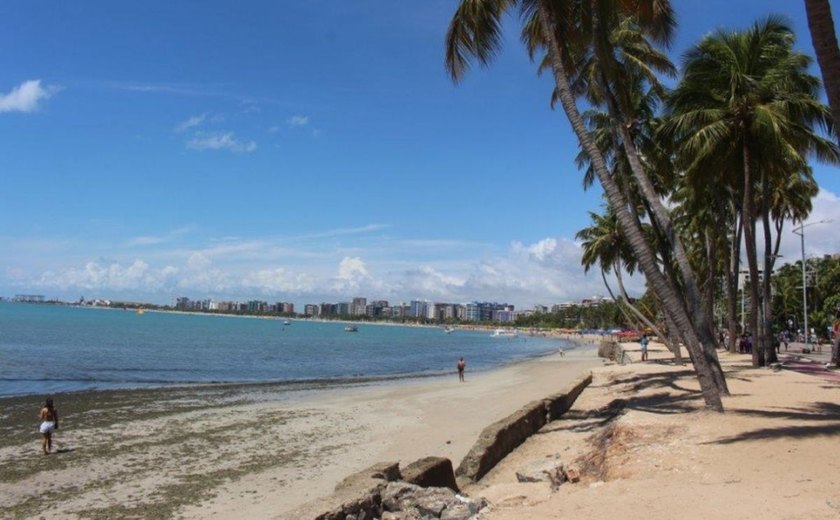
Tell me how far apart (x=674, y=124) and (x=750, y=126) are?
2255 millimetres

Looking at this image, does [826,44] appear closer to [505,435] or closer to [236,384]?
[505,435]

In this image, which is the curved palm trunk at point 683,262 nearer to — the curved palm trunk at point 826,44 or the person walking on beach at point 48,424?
the curved palm trunk at point 826,44

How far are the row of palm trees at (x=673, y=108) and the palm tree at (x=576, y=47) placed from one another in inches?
1.0

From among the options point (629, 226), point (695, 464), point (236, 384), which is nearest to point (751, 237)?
point (629, 226)

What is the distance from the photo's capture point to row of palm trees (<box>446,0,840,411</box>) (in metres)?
13.0

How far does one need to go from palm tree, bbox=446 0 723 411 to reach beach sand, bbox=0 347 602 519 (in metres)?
5.58

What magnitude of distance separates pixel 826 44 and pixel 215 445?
1509 cm

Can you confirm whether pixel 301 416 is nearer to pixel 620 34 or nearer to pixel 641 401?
pixel 641 401

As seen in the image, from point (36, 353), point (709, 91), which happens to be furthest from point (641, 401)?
point (36, 353)

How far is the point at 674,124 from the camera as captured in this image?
19328 mm

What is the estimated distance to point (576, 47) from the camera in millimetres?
15875

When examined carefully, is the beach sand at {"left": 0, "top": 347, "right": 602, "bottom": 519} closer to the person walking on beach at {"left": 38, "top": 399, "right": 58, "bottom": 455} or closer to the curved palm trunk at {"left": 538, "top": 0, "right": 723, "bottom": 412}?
the person walking on beach at {"left": 38, "top": 399, "right": 58, "bottom": 455}

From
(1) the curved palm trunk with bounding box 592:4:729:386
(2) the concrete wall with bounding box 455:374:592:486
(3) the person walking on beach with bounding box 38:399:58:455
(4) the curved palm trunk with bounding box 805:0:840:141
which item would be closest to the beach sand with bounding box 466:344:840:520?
(2) the concrete wall with bounding box 455:374:592:486

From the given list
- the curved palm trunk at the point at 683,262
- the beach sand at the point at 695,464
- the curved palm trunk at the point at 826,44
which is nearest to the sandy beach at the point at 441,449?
the beach sand at the point at 695,464
